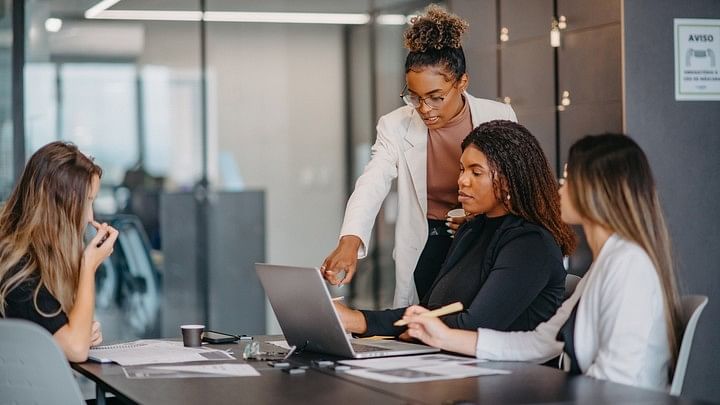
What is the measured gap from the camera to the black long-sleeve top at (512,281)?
9.28ft

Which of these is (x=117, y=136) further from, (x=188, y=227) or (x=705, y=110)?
(x=705, y=110)

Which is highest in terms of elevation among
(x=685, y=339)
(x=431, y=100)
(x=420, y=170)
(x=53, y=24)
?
(x=53, y=24)

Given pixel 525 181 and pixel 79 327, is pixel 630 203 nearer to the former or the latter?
pixel 525 181

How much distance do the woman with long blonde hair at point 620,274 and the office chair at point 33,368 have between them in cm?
111

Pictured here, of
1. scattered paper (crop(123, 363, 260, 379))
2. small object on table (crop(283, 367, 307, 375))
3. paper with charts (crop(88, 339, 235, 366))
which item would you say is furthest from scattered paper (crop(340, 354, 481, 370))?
paper with charts (crop(88, 339, 235, 366))

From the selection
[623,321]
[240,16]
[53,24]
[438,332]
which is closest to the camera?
[623,321]

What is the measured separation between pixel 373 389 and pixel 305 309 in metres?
0.57

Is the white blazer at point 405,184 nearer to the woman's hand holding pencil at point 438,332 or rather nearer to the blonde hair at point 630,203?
the woman's hand holding pencil at point 438,332

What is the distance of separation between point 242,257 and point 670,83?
3068 millimetres

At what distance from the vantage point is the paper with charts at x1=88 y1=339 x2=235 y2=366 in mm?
2783

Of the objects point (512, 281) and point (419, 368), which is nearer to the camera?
point (419, 368)

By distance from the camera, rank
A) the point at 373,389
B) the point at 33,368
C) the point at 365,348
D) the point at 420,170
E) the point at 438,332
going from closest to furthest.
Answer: the point at 373,389 < the point at 33,368 < the point at 438,332 < the point at 365,348 < the point at 420,170

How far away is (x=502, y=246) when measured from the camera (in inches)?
116

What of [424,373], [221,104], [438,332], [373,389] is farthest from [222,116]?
[373,389]
